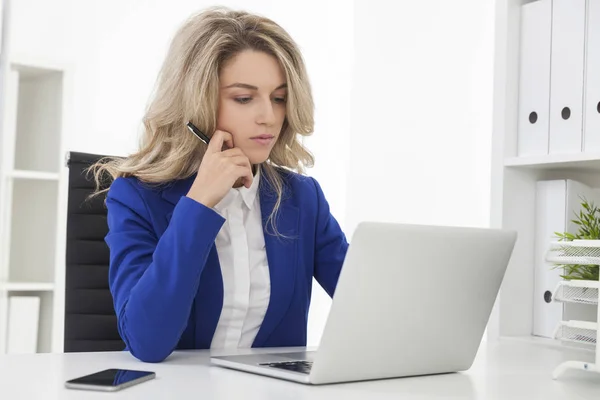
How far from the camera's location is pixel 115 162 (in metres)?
1.61

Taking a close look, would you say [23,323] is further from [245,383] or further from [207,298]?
[245,383]

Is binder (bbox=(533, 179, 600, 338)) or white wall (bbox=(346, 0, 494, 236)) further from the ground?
white wall (bbox=(346, 0, 494, 236))

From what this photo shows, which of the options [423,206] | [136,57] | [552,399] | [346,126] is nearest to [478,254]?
[552,399]

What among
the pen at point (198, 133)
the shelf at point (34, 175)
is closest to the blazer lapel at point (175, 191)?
the pen at point (198, 133)

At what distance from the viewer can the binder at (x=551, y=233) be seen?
1.73m

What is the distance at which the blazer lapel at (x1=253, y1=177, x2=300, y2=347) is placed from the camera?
154cm

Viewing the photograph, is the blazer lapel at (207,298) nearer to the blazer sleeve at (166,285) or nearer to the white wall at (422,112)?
the blazer sleeve at (166,285)

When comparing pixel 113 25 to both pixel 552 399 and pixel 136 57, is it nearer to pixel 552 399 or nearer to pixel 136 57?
pixel 136 57

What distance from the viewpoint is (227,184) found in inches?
52.9

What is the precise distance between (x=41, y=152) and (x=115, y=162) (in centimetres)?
168

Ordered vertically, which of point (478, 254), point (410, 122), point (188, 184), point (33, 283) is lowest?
point (33, 283)

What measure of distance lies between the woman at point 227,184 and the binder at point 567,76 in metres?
0.54

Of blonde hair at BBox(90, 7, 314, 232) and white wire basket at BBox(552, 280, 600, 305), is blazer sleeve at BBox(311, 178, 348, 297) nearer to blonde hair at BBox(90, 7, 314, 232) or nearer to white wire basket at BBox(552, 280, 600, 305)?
blonde hair at BBox(90, 7, 314, 232)

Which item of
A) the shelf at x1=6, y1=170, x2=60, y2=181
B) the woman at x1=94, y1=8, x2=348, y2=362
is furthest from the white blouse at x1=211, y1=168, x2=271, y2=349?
the shelf at x1=6, y1=170, x2=60, y2=181
